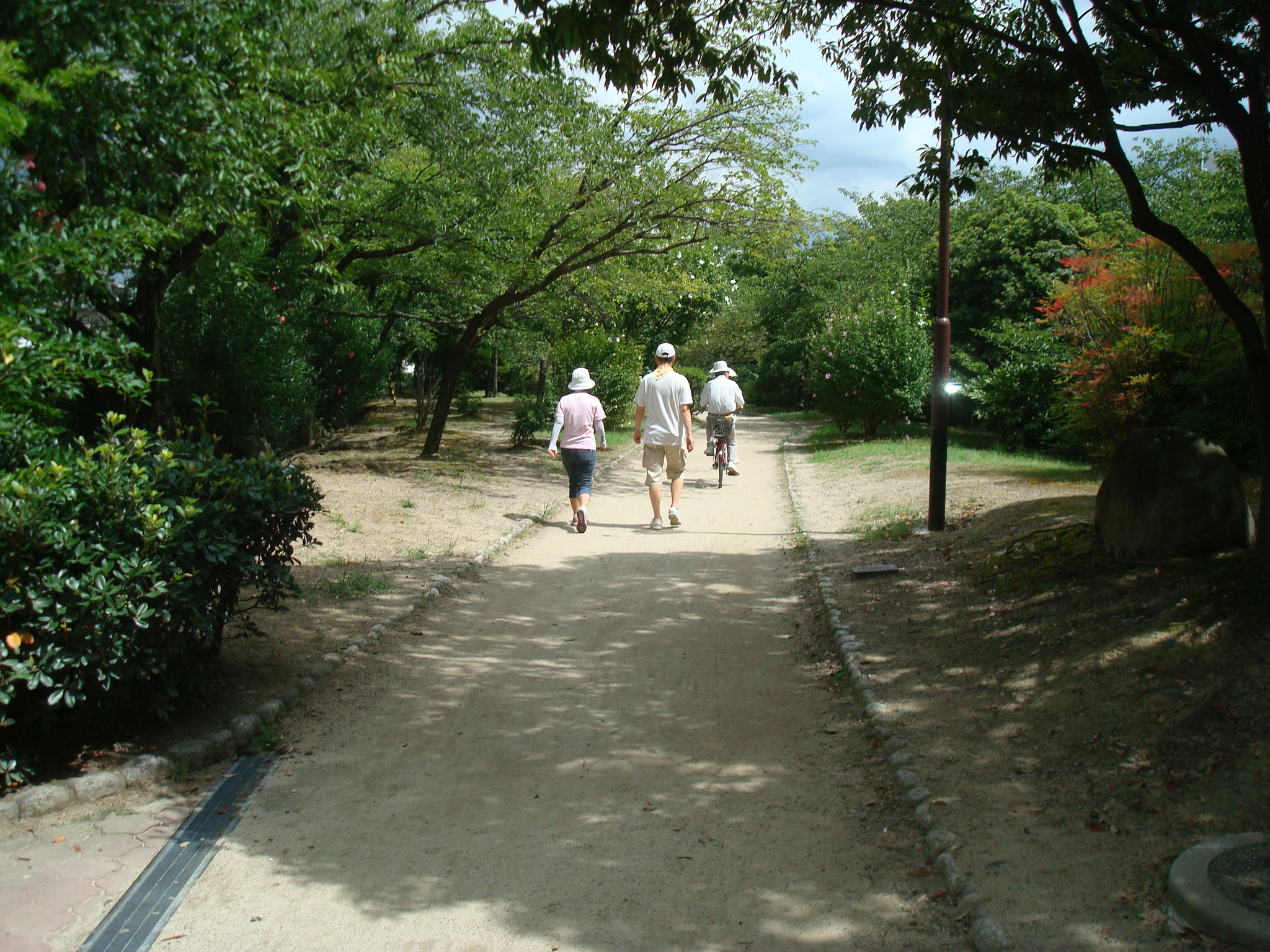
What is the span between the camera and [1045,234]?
2373cm

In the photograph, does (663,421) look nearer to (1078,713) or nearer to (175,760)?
(1078,713)

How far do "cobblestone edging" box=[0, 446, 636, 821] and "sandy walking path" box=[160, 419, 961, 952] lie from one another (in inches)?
14.2

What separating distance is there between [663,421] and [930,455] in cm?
459

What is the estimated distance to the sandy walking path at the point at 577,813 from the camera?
3438 mm

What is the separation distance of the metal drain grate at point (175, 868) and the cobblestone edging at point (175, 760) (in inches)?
6.8

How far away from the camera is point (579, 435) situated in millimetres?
10867

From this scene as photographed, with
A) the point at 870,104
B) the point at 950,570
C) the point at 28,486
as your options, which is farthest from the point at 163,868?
the point at 870,104

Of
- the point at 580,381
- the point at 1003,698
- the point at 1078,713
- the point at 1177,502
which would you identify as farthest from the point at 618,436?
the point at 1078,713

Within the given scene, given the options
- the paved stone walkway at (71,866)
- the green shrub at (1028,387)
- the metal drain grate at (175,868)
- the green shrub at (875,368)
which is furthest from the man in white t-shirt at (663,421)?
the green shrub at (875,368)

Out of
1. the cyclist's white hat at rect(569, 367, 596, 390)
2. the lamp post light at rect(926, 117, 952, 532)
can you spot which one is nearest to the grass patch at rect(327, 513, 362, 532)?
the cyclist's white hat at rect(569, 367, 596, 390)

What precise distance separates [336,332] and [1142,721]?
16.0 metres

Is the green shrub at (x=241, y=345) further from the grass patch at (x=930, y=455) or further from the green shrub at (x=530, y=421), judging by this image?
the grass patch at (x=930, y=455)

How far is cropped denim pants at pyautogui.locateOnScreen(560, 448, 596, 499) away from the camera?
10.9 m

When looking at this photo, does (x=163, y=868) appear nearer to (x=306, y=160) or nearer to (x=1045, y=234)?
(x=306, y=160)
